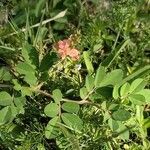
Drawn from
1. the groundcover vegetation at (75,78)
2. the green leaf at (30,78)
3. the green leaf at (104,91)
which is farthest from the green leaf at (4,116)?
the green leaf at (104,91)

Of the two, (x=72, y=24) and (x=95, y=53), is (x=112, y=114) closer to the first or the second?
(x=95, y=53)

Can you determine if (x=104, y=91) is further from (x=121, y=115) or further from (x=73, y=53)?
(x=73, y=53)

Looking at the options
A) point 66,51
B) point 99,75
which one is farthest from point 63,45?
point 99,75

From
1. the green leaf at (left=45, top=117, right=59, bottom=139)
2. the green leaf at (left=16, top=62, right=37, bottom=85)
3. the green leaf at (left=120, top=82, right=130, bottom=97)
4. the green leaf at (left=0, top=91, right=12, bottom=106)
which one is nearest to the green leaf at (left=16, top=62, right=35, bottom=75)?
the green leaf at (left=16, top=62, right=37, bottom=85)

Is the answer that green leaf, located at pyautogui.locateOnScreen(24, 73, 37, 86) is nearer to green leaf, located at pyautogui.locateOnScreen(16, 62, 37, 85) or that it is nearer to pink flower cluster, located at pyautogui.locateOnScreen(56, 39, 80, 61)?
green leaf, located at pyautogui.locateOnScreen(16, 62, 37, 85)

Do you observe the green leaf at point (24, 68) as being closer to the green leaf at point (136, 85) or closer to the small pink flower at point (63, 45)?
the small pink flower at point (63, 45)

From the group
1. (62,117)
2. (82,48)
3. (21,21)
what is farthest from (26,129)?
(21,21)

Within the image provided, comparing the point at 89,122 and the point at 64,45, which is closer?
the point at 89,122
